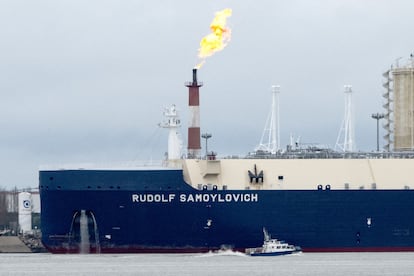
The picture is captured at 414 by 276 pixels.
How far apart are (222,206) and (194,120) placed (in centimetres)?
433

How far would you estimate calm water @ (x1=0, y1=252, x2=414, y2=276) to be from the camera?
80.7 meters

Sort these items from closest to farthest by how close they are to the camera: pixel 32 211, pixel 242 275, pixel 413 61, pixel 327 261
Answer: pixel 242 275 → pixel 327 261 → pixel 413 61 → pixel 32 211

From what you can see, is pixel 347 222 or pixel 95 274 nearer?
pixel 95 274

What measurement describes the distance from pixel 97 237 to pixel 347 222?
36.8ft

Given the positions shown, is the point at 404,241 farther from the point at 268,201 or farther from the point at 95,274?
the point at 95,274

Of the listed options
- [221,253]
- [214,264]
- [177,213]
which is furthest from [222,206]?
[214,264]

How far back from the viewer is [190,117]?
295ft

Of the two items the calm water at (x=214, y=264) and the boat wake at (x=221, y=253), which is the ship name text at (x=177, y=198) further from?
the calm water at (x=214, y=264)

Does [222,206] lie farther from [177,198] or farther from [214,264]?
[214,264]

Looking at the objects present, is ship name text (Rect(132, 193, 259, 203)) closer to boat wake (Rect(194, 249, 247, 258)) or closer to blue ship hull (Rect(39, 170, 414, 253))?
blue ship hull (Rect(39, 170, 414, 253))

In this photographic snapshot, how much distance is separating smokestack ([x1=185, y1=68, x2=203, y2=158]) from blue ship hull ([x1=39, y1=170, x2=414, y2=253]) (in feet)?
7.14

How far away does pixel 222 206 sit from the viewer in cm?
8812

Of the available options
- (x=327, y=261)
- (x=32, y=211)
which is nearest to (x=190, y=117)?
(x=327, y=261)

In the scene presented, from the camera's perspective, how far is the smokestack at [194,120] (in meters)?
89.8
